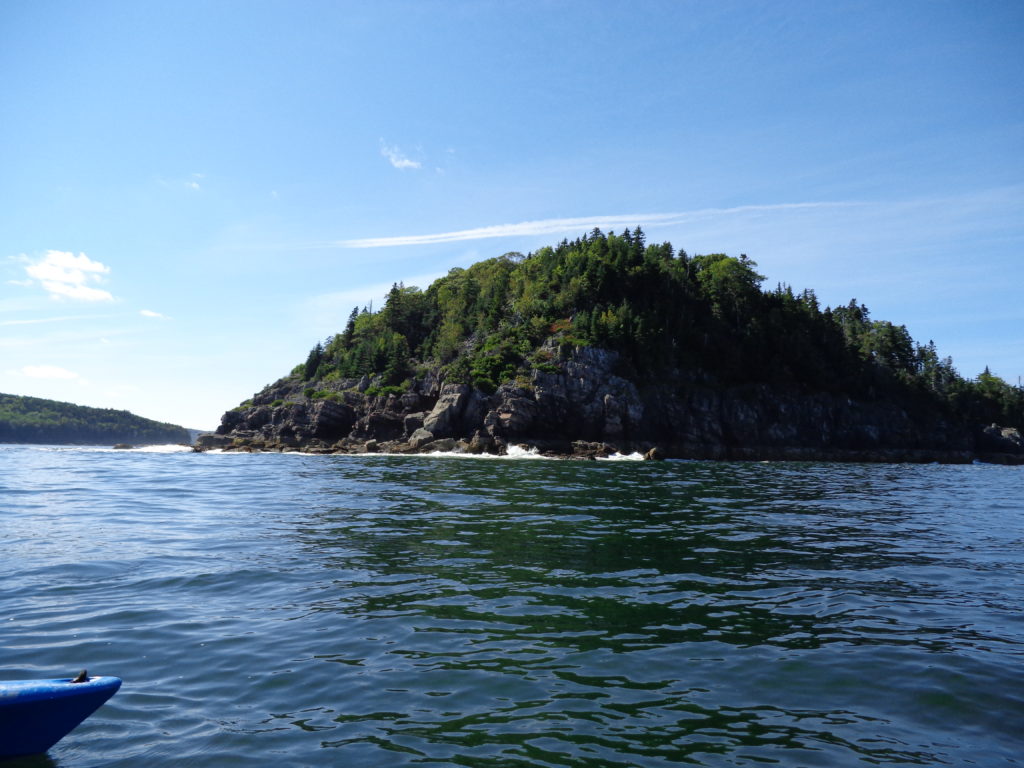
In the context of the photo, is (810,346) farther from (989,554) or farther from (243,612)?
(243,612)

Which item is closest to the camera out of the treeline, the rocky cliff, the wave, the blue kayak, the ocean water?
the blue kayak

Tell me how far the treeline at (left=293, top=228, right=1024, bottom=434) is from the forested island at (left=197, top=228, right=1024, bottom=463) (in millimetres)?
459

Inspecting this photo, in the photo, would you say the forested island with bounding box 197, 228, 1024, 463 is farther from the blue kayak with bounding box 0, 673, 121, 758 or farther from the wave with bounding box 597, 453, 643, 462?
the blue kayak with bounding box 0, 673, 121, 758

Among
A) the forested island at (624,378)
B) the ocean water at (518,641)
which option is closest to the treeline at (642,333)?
the forested island at (624,378)

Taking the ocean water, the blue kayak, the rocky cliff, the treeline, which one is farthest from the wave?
the blue kayak

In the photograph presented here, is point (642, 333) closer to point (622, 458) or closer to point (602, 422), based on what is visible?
point (602, 422)

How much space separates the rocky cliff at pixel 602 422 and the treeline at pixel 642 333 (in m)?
4.23

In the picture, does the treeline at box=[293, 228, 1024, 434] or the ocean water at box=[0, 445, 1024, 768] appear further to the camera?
the treeline at box=[293, 228, 1024, 434]

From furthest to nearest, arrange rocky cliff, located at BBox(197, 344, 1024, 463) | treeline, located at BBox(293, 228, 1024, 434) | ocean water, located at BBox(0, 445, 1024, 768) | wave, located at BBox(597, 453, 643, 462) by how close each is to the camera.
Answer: treeline, located at BBox(293, 228, 1024, 434) → rocky cliff, located at BBox(197, 344, 1024, 463) → wave, located at BBox(597, 453, 643, 462) → ocean water, located at BBox(0, 445, 1024, 768)

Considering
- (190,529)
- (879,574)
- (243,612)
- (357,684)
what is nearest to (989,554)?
(879,574)

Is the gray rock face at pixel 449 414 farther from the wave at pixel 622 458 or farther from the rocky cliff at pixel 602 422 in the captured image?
the wave at pixel 622 458

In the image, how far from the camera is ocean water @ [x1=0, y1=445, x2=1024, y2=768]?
5.85 meters

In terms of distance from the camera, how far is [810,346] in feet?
400

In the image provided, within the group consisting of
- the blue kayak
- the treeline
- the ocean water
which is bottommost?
the ocean water
